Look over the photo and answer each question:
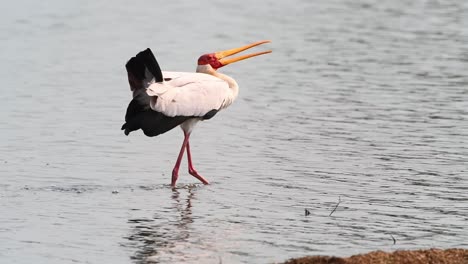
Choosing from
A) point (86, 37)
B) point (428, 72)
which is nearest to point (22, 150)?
point (428, 72)

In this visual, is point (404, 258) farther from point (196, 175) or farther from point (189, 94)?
point (189, 94)

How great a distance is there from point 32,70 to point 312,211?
29.6 feet

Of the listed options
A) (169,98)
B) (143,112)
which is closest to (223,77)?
(169,98)

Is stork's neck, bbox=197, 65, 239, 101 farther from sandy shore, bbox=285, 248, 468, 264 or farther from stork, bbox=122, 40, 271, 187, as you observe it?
sandy shore, bbox=285, 248, 468, 264

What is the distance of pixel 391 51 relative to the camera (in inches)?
849

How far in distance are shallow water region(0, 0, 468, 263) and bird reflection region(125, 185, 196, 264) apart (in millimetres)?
22

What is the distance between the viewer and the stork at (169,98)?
1097 cm

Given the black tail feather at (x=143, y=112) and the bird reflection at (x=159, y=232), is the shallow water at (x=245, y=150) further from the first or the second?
the black tail feather at (x=143, y=112)

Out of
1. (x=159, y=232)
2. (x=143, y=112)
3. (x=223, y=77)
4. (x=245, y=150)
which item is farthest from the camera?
(x=245, y=150)

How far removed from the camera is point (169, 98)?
11.2m

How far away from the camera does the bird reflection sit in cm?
849

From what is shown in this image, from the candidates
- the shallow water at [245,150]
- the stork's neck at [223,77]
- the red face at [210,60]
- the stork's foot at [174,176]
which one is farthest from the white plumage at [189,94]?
the shallow water at [245,150]

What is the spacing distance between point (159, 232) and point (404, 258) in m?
2.30

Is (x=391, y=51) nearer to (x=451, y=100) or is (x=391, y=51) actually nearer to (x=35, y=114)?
(x=451, y=100)
